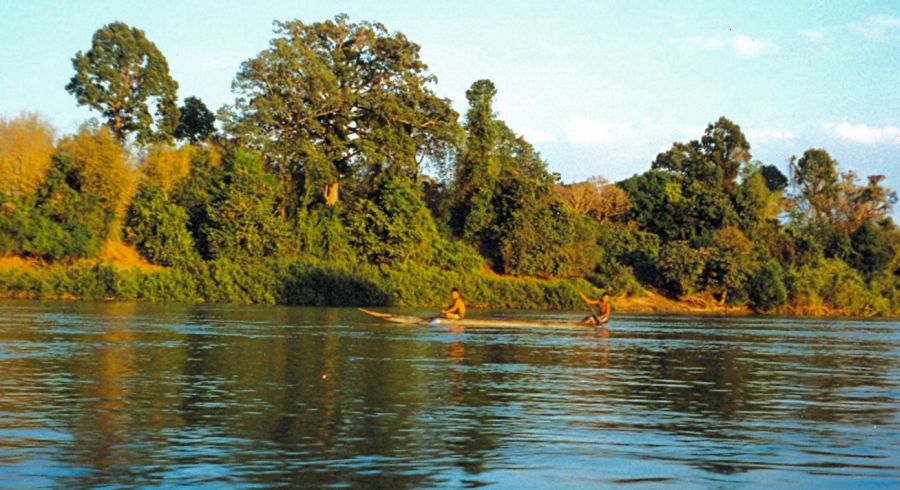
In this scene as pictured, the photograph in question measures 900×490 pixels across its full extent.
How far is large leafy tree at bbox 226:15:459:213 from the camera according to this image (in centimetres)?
5453

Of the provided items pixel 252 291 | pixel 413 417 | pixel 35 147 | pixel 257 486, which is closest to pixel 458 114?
pixel 252 291

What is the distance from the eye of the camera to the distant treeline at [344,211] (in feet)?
166

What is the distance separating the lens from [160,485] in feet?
31.8

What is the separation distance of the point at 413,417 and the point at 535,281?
43.9 metres

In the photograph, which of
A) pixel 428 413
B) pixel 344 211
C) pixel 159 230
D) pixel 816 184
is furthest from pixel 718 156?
pixel 428 413

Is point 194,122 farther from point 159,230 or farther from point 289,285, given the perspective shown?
point 289,285

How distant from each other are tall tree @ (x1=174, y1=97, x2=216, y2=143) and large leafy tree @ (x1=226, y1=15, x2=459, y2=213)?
5976mm

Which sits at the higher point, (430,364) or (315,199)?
(315,199)

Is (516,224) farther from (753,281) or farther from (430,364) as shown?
Result: (430,364)

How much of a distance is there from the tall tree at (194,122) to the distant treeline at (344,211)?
89mm

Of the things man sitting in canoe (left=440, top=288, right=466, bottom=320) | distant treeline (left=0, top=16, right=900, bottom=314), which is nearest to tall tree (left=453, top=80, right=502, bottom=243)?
distant treeline (left=0, top=16, right=900, bottom=314)

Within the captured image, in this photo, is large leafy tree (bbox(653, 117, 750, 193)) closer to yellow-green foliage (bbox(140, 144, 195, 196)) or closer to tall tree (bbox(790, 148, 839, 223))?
tall tree (bbox(790, 148, 839, 223))

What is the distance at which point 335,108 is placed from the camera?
183 ft

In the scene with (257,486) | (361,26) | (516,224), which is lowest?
(257,486)
